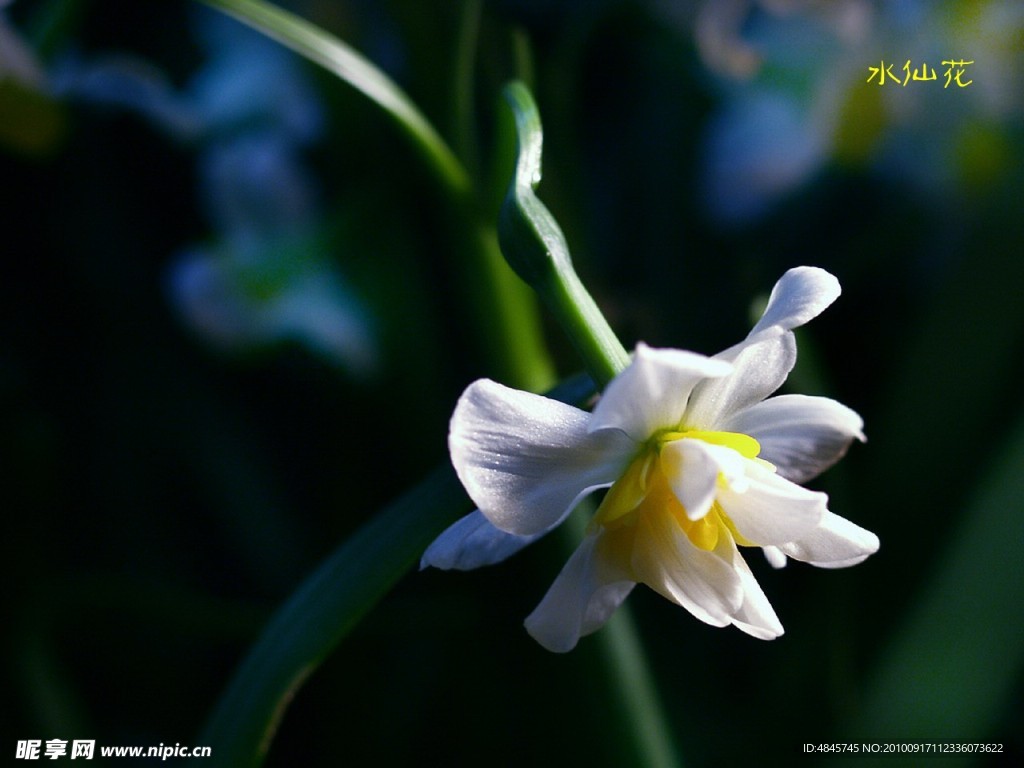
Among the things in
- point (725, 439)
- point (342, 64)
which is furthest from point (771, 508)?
point (342, 64)

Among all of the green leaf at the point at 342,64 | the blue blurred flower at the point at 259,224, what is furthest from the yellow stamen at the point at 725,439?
the blue blurred flower at the point at 259,224

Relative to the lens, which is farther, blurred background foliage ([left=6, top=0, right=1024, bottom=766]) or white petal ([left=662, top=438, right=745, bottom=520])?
blurred background foliage ([left=6, top=0, right=1024, bottom=766])

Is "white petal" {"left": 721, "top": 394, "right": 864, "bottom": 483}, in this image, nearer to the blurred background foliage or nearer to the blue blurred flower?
the blurred background foliage

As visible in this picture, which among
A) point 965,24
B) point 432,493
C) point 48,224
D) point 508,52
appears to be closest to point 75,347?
point 48,224

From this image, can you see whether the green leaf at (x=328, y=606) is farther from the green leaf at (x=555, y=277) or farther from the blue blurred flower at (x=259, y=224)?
the blue blurred flower at (x=259, y=224)

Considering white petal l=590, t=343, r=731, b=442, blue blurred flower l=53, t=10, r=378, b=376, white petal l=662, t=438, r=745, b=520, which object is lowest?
white petal l=662, t=438, r=745, b=520

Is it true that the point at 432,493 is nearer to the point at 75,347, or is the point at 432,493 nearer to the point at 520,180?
the point at 520,180

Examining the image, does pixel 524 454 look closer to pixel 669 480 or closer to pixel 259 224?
pixel 669 480

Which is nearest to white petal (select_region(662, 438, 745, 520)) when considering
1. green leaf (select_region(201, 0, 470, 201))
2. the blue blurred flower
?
green leaf (select_region(201, 0, 470, 201))
